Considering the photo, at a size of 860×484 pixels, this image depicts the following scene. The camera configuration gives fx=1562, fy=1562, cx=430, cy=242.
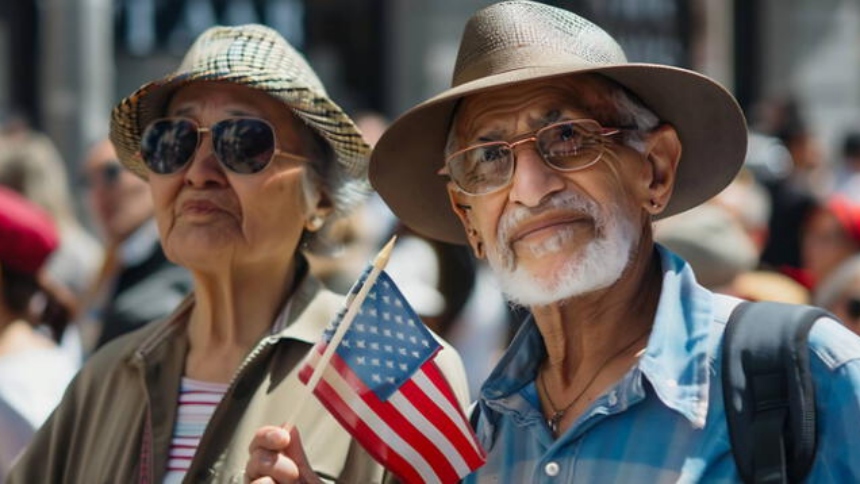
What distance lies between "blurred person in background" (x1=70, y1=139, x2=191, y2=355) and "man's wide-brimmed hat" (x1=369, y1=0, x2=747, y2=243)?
1554 millimetres

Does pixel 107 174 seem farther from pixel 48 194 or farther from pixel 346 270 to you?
pixel 346 270

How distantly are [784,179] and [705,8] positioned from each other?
480 centimetres

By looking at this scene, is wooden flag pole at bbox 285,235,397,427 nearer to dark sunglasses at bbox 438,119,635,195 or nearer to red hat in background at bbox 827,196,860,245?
dark sunglasses at bbox 438,119,635,195

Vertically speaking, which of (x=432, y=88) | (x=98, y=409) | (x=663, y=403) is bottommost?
(x=432, y=88)

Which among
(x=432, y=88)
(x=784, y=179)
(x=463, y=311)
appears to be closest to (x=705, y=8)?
(x=432, y=88)

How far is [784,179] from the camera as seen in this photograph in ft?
35.6

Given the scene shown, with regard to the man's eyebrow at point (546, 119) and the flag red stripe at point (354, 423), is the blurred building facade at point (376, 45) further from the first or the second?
the flag red stripe at point (354, 423)

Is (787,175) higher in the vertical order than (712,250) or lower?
lower

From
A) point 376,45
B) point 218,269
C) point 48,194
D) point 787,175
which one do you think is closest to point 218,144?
point 218,269

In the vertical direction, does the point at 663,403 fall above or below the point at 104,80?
above

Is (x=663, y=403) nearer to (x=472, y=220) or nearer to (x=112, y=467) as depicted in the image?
(x=472, y=220)

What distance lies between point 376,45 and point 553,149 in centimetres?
1123

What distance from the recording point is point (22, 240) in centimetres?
521

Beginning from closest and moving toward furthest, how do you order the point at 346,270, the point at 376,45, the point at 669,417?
the point at 669,417
the point at 346,270
the point at 376,45
